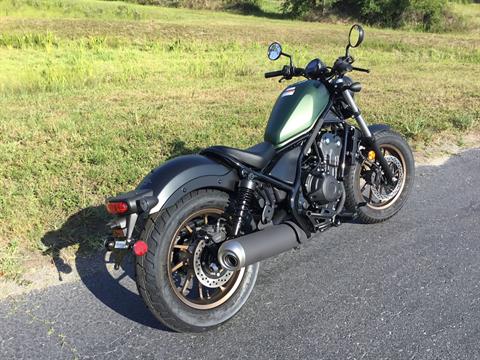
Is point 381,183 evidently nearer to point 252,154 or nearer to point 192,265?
point 252,154

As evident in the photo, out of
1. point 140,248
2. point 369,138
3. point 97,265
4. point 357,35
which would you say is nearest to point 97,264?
point 97,265

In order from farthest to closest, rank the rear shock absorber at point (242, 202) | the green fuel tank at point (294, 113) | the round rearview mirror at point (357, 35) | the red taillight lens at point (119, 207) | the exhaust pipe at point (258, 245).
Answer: the round rearview mirror at point (357, 35) → the green fuel tank at point (294, 113) → the rear shock absorber at point (242, 202) → the exhaust pipe at point (258, 245) → the red taillight lens at point (119, 207)

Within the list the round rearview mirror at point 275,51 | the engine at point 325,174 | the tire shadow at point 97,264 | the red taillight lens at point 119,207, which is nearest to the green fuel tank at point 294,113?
the engine at point 325,174

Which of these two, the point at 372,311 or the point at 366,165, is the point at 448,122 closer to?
the point at 366,165

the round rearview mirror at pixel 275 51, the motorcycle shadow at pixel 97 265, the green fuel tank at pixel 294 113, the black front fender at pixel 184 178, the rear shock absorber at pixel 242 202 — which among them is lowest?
the motorcycle shadow at pixel 97 265

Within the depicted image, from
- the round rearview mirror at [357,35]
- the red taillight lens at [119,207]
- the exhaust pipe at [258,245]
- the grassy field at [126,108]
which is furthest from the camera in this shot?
the grassy field at [126,108]

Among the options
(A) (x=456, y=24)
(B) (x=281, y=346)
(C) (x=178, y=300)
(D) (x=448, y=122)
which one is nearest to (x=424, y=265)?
(B) (x=281, y=346)

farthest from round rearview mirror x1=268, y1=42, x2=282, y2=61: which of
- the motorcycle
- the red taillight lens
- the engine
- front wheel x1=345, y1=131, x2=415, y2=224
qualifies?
the red taillight lens

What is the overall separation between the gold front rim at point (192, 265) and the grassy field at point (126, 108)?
45.7 inches

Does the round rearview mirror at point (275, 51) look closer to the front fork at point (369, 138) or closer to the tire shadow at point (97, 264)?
the front fork at point (369, 138)

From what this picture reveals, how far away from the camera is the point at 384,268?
3664 millimetres

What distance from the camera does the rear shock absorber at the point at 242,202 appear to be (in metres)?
3.05

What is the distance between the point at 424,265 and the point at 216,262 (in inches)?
66.1

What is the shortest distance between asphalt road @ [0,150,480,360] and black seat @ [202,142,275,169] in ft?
2.81
